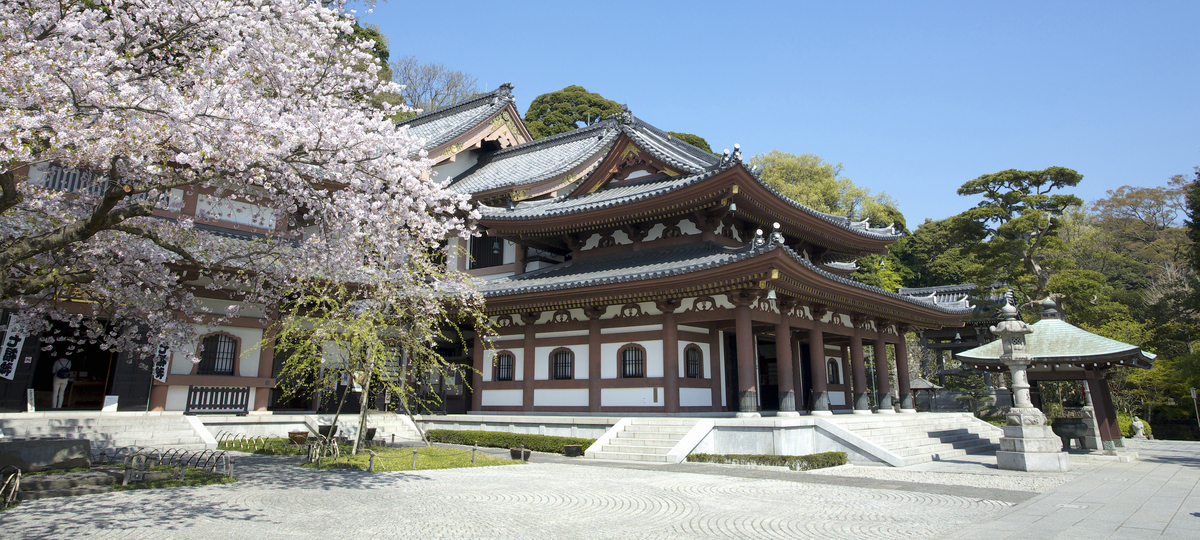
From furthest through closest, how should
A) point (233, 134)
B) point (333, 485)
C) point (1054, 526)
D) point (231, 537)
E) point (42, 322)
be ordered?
1. point (42, 322)
2. point (333, 485)
3. point (233, 134)
4. point (1054, 526)
5. point (231, 537)

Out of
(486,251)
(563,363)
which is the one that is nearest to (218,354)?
(563,363)

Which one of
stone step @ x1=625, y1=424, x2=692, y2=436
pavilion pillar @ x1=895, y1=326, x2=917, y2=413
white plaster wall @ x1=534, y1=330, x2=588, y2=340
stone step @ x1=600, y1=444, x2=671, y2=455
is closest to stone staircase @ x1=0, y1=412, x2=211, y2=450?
white plaster wall @ x1=534, y1=330, x2=588, y2=340

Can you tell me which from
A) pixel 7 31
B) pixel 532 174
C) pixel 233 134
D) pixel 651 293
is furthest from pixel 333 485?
pixel 532 174

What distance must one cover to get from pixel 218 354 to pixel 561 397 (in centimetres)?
987

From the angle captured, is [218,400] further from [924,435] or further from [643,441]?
[924,435]

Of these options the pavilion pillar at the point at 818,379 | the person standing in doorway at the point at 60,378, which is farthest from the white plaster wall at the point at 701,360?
the person standing in doorway at the point at 60,378

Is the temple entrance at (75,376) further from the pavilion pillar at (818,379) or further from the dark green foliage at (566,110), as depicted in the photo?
the dark green foliage at (566,110)

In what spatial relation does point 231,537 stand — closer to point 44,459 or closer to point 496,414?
point 44,459

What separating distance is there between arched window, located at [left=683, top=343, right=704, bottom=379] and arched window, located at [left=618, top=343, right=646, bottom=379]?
1.25 m

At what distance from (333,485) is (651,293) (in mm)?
9233

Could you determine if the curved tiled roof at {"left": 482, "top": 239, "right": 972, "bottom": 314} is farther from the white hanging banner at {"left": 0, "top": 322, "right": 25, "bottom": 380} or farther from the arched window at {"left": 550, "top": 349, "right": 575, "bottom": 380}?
the white hanging banner at {"left": 0, "top": 322, "right": 25, "bottom": 380}

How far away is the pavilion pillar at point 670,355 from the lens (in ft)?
58.1

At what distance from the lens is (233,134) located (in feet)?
28.8

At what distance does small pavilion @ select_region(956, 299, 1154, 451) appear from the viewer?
56.1 feet
